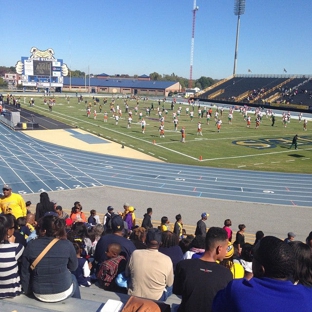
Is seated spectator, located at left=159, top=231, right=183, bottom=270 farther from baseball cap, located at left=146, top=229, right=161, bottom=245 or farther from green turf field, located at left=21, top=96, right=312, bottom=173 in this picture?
green turf field, located at left=21, top=96, right=312, bottom=173

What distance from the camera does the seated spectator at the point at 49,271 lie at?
3.41 meters

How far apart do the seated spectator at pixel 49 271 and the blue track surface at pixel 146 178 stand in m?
13.2

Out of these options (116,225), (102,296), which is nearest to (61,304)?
(102,296)

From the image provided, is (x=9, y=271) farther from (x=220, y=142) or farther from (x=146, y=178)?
(x=220, y=142)

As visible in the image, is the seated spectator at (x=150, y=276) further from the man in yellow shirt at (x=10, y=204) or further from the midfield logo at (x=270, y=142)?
the midfield logo at (x=270, y=142)

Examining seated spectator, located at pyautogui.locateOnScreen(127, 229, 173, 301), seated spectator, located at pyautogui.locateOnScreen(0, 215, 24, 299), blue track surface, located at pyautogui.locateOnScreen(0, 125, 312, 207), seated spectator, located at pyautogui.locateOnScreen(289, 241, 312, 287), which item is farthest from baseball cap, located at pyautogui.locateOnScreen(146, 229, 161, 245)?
blue track surface, located at pyautogui.locateOnScreen(0, 125, 312, 207)

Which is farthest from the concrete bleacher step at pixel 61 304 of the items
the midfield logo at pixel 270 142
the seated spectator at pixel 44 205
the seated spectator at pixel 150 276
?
the midfield logo at pixel 270 142

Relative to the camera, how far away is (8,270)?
3.44m

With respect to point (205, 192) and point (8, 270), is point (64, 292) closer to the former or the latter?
point (8, 270)

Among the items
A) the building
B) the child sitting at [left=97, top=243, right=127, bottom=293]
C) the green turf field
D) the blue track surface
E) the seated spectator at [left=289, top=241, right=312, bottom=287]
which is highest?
the building

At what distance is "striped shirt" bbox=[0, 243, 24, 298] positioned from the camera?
339 cm

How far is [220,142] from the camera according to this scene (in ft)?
95.6

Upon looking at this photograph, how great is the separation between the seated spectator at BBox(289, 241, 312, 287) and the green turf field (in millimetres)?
18679

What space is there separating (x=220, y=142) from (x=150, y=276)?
2609 centimetres
